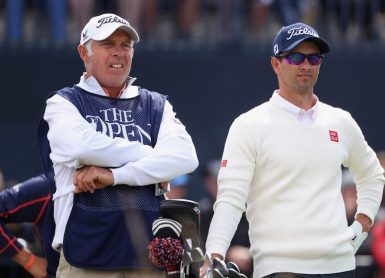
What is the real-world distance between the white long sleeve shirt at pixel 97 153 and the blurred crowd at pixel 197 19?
6.78 metres

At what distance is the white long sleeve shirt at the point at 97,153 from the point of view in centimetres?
649

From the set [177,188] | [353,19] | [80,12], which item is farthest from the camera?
[353,19]

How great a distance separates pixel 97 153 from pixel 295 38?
1201 mm

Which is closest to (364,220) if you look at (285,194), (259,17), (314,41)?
(285,194)

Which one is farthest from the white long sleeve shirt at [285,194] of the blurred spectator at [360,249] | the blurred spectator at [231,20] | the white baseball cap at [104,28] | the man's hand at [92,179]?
the blurred spectator at [231,20]

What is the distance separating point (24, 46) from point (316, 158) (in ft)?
24.0

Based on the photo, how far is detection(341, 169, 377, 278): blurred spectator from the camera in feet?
34.7

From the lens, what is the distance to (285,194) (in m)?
6.53

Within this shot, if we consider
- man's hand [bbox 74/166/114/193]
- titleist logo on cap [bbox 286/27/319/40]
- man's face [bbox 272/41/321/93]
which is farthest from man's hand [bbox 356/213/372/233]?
man's hand [bbox 74/166/114/193]

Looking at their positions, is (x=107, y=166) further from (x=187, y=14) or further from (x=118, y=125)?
(x=187, y=14)

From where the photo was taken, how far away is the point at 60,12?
13.6 metres

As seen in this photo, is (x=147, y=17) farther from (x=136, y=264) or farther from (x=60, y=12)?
(x=136, y=264)

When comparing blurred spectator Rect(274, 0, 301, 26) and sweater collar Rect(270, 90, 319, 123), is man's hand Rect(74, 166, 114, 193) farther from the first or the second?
blurred spectator Rect(274, 0, 301, 26)

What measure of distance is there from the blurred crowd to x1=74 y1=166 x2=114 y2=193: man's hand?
23.0 ft
